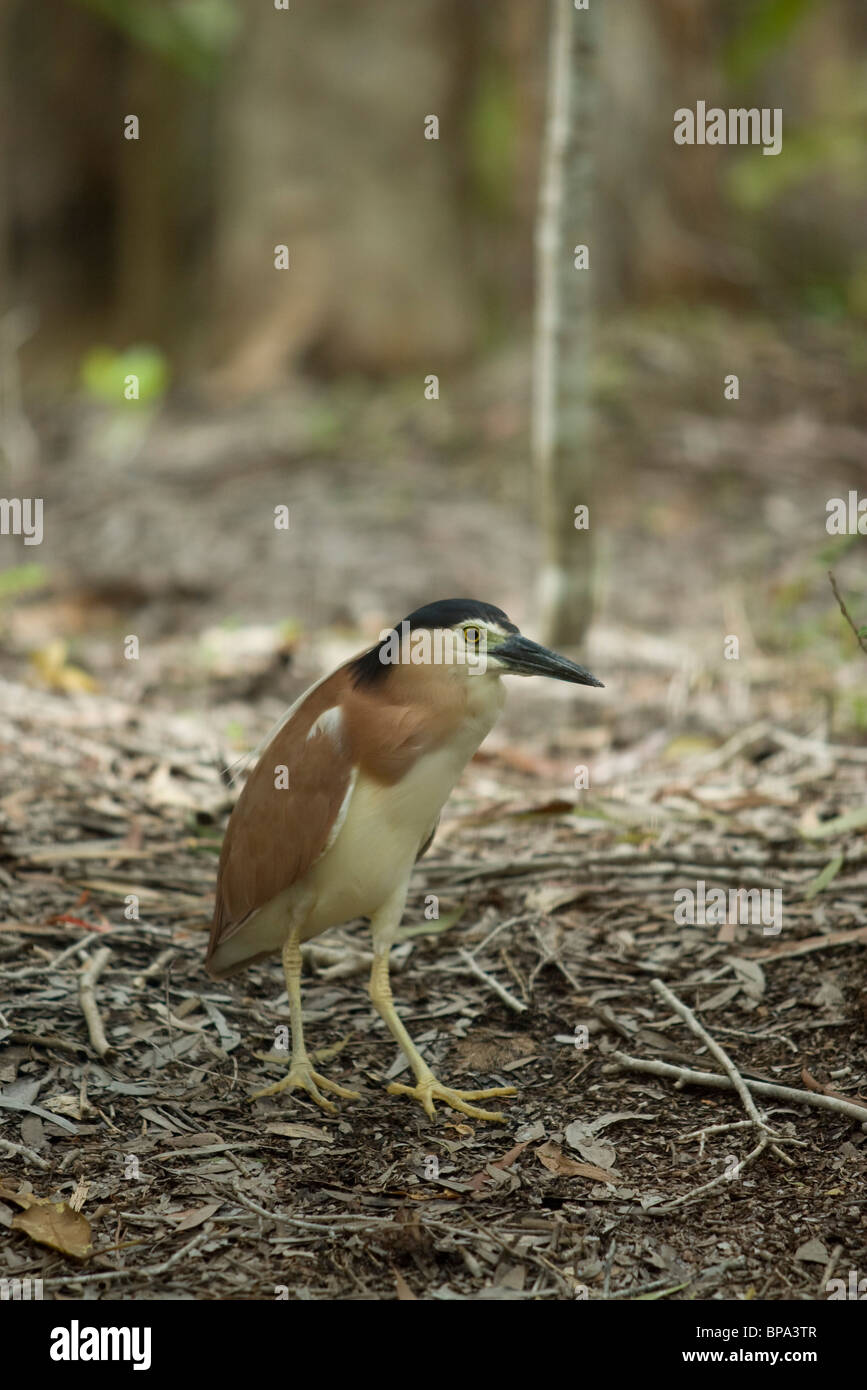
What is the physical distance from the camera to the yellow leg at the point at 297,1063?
3.69 meters

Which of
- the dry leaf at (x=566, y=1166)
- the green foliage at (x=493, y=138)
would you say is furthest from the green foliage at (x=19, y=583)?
the green foliage at (x=493, y=138)

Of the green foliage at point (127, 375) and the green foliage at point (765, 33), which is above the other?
the green foliage at point (765, 33)

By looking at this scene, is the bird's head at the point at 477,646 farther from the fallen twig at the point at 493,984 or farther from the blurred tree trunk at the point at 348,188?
the blurred tree trunk at the point at 348,188

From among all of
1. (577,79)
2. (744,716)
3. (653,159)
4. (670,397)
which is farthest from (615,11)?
(744,716)

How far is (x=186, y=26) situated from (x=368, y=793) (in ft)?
34.6

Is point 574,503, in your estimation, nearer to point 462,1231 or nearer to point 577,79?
point 577,79

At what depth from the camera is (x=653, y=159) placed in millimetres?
12102

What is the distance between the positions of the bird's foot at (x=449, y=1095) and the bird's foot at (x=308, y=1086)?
15cm

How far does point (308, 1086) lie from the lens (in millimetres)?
3703

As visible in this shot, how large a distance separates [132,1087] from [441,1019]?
1.02 metres

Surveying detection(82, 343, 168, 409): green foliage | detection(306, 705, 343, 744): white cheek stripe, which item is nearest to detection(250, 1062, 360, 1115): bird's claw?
detection(306, 705, 343, 744): white cheek stripe

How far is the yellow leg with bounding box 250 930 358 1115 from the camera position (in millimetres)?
3686

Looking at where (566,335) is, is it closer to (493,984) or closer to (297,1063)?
(493,984)

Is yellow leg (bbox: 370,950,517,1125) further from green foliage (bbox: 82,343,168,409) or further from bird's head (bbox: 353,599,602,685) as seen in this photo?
green foliage (bbox: 82,343,168,409)
